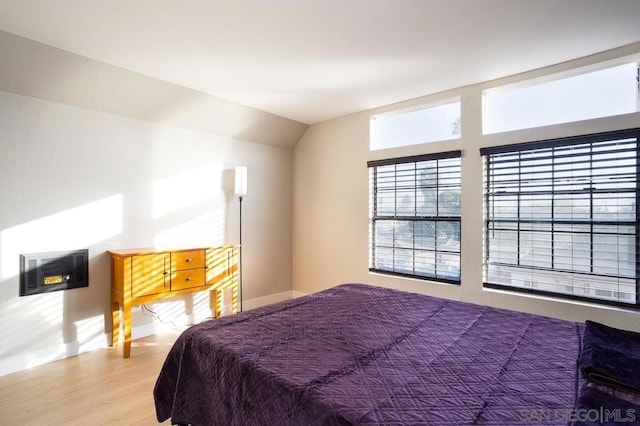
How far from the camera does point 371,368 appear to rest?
1.36 m

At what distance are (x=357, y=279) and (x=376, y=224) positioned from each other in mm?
741

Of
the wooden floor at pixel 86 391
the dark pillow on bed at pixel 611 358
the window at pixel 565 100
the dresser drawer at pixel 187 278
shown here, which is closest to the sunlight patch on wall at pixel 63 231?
the dresser drawer at pixel 187 278

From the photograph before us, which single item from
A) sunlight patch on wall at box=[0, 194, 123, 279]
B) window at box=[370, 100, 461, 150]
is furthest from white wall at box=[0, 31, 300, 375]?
window at box=[370, 100, 461, 150]

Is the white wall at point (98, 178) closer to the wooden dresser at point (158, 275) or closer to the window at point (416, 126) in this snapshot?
the wooden dresser at point (158, 275)

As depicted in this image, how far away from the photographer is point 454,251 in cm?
345

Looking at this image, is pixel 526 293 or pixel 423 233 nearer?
pixel 526 293

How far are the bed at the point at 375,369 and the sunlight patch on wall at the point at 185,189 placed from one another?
212 cm

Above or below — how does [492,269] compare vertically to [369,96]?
below

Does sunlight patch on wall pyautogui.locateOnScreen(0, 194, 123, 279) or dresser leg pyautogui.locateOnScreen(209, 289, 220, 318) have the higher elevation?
sunlight patch on wall pyautogui.locateOnScreen(0, 194, 123, 279)

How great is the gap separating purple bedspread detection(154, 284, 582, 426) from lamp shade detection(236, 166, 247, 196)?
2140mm

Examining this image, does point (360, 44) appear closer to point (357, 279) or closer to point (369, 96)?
point (369, 96)

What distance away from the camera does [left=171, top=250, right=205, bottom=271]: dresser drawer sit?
3.20 meters

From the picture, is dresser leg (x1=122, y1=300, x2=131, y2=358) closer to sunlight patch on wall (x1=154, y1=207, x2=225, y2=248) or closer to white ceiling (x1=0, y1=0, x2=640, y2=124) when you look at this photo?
sunlight patch on wall (x1=154, y1=207, x2=225, y2=248)

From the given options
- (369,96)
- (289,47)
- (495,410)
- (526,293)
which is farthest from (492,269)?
(289,47)
